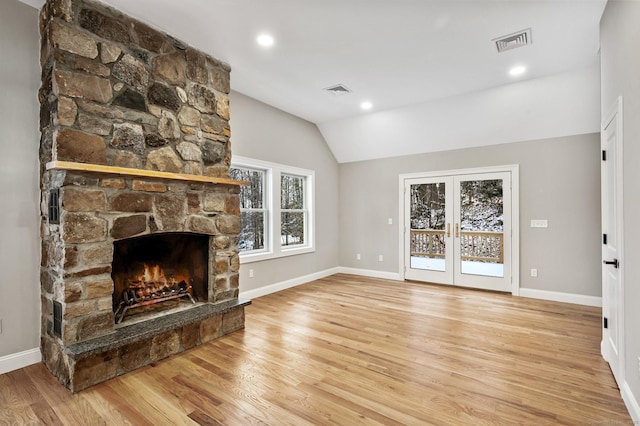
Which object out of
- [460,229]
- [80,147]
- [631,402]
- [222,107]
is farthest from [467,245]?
[80,147]

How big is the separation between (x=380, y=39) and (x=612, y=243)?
2.69 meters

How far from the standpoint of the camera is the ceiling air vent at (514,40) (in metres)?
2.98

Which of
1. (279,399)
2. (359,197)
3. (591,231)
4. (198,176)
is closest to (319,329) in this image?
(279,399)

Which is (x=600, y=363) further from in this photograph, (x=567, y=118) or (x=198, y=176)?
(x=198, y=176)

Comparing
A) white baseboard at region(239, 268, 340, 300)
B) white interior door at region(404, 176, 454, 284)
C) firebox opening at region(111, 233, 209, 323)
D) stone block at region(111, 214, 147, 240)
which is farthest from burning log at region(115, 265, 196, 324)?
white interior door at region(404, 176, 454, 284)

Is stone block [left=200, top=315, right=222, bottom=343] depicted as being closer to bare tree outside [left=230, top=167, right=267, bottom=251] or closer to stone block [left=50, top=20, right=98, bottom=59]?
bare tree outside [left=230, top=167, right=267, bottom=251]

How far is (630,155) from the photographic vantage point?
1.98m

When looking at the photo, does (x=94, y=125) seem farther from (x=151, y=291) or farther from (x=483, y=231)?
(x=483, y=231)

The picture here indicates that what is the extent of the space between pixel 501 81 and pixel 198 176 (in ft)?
13.1

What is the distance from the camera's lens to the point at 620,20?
218cm

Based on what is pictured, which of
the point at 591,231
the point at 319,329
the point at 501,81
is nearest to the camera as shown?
the point at 319,329

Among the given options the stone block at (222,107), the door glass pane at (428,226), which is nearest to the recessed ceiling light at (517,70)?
the door glass pane at (428,226)

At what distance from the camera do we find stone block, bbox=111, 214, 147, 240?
2561 millimetres

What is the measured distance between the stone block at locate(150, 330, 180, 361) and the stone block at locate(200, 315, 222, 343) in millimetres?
258
